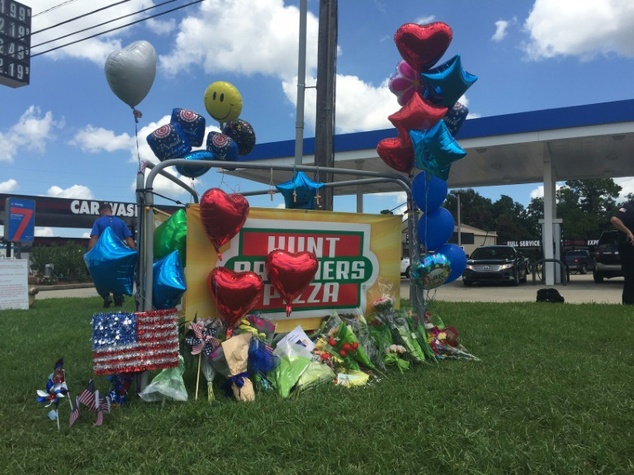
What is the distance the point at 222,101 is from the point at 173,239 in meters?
2.08

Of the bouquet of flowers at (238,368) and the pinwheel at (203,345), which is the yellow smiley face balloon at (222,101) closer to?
the pinwheel at (203,345)

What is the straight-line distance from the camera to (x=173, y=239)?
4035 millimetres

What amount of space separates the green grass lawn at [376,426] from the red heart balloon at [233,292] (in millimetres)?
554

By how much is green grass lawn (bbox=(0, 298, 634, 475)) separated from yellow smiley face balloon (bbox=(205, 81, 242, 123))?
2.88 meters

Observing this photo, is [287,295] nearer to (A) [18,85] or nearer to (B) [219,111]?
(B) [219,111]

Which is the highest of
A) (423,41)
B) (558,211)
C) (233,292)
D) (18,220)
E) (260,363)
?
(558,211)

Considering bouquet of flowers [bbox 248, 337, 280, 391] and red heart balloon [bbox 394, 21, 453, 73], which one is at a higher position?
red heart balloon [bbox 394, 21, 453, 73]

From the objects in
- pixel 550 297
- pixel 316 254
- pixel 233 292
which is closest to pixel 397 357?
pixel 316 254

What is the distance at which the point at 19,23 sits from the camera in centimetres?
1859

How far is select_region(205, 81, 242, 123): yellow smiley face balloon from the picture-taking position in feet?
17.8

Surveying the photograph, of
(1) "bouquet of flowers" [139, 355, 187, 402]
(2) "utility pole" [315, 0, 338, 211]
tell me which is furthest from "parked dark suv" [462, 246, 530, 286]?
(1) "bouquet of flowers" [139, 355, 187, 402]

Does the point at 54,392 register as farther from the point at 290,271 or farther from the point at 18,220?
the point at 18,220

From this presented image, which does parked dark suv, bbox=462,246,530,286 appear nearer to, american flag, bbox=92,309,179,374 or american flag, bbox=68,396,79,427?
american flag, bbox=92,309,179,374

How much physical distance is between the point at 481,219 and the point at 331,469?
87.7 metres
